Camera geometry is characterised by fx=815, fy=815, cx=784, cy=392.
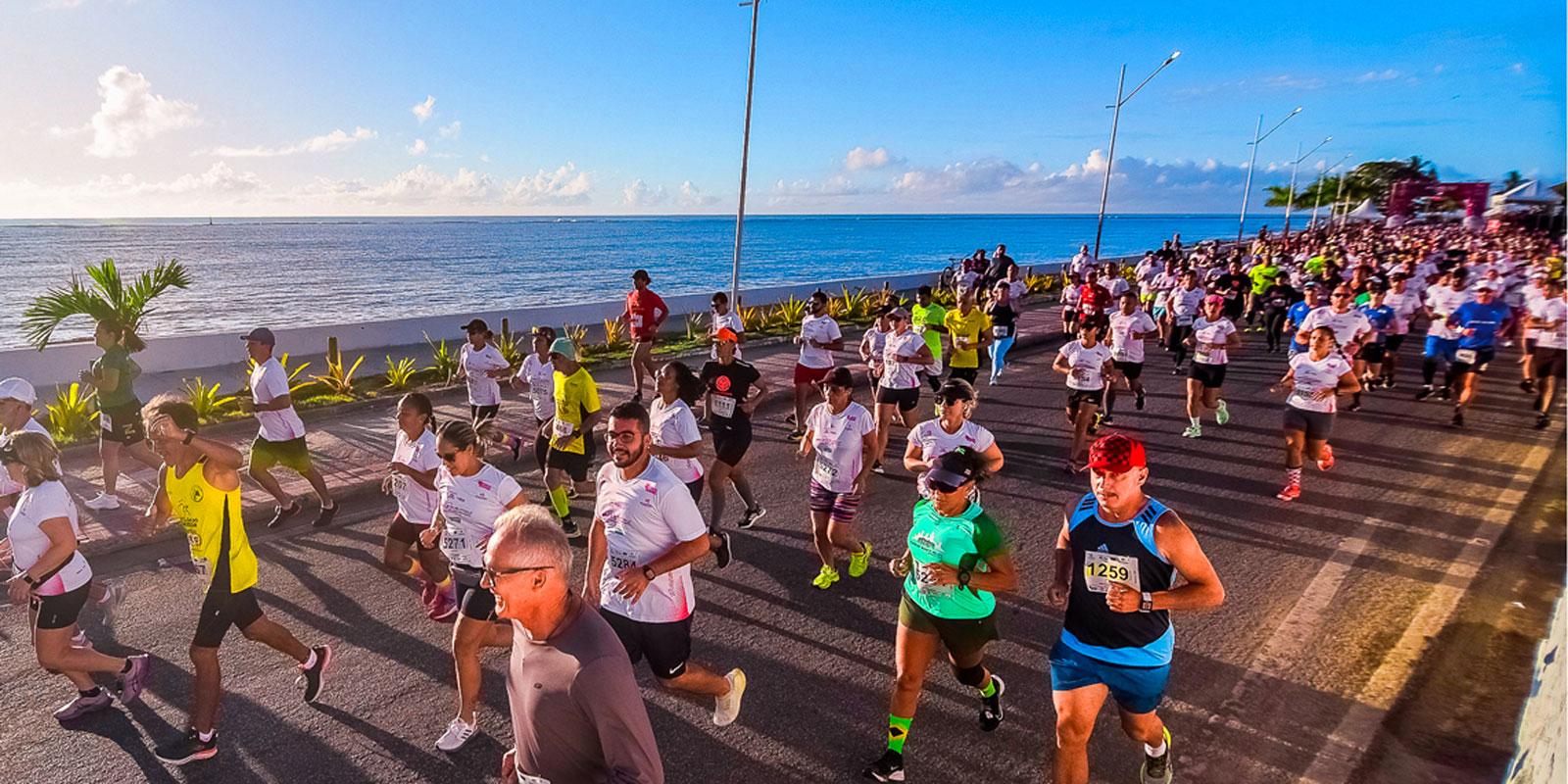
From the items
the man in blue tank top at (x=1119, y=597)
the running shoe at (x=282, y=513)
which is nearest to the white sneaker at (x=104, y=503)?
the running shoe at (x=282, y=513)

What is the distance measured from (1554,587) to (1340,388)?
2.47 metres

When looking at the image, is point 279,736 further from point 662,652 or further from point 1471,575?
point 1471,575

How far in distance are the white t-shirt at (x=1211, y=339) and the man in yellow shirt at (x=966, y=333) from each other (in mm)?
2643

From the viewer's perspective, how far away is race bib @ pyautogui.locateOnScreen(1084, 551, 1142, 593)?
3.44m

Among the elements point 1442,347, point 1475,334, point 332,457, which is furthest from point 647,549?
point 1442,347

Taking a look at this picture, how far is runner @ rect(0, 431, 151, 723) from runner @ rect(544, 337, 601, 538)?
309cm

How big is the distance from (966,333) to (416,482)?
7.54m

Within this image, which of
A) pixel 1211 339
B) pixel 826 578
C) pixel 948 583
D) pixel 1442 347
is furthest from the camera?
pixel 1442 347

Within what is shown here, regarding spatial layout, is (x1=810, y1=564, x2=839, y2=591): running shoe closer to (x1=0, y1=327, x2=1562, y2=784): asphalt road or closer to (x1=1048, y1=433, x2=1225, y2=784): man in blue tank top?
(x1=0, y1=327, x2=1562, y2=784): asphalt road

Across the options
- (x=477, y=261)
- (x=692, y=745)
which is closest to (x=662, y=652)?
(x=692, y=745)

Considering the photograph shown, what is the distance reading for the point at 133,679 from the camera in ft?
15.0

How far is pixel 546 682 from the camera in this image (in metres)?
2.21

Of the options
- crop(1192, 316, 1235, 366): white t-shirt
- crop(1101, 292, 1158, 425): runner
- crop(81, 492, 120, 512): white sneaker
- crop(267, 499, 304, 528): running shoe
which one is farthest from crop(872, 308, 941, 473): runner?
crop(81, 492, 120, 512): white sneaker

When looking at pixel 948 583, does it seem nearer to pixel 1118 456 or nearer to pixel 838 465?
pixel 1118 456
